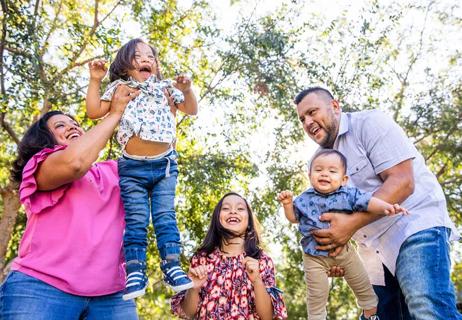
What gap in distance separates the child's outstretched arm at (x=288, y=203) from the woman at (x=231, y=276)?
407mm

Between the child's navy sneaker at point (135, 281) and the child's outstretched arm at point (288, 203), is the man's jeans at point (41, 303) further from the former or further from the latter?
the child's outstretched arm at point (288, 203)

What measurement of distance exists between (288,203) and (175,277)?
914 mm

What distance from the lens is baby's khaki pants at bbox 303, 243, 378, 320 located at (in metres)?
3.50

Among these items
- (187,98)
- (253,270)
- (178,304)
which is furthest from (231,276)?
(187,98)

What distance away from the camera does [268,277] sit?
371cm

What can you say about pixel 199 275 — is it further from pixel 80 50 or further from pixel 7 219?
pixel 7 219

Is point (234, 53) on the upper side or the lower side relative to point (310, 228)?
upper

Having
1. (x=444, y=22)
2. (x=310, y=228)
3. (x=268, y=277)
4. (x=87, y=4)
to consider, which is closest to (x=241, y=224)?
(x=268, y=277)

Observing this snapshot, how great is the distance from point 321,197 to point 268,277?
0.73 m

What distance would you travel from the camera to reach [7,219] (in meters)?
10.3

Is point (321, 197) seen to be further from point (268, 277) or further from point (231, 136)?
point (231, 136)

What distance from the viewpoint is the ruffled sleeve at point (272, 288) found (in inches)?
141

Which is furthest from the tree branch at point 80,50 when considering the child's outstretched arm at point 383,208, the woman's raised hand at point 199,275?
the child's outstretched arm at point 383,208

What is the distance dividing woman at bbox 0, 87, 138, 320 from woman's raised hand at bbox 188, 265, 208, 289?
0.64 metres
